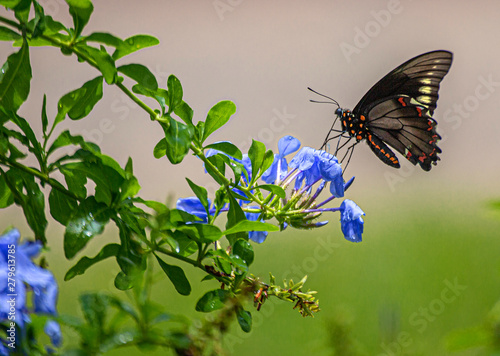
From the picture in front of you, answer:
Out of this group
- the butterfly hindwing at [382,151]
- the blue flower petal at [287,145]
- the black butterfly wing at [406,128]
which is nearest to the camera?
the blue flower petal at [287,145]

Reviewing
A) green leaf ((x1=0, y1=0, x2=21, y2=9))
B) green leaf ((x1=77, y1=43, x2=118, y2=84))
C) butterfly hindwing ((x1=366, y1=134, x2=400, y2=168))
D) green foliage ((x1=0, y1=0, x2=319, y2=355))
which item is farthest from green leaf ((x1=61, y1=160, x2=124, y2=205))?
butterfly hindwing ((x1=366, y1=134, x2=400, y2=168))

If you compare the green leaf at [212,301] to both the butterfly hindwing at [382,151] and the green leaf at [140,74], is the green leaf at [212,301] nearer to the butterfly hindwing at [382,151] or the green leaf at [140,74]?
the green leaf at [140,74]

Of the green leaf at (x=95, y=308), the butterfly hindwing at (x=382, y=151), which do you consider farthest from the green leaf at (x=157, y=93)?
the butterfly hindwing at (x=382, y=151)


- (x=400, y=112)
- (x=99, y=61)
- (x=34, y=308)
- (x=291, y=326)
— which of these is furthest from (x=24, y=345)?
(x=291, y=326)

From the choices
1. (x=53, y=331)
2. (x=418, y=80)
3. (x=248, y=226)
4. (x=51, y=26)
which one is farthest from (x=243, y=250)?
(x=418, y=80)

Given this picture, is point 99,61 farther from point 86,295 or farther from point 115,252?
point 86,295

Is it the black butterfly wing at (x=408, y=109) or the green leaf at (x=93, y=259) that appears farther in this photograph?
the black butterfly wing at (x=408, y=109)

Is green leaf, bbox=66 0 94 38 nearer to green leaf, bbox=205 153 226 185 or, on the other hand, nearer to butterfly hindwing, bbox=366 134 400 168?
green leaf, bbox=205 153 226 185
